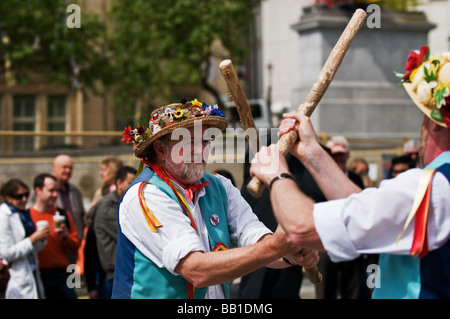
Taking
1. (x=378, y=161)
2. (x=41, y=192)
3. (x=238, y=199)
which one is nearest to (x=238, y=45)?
(x=378, y=161)

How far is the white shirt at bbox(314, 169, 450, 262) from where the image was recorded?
2703 millimetres

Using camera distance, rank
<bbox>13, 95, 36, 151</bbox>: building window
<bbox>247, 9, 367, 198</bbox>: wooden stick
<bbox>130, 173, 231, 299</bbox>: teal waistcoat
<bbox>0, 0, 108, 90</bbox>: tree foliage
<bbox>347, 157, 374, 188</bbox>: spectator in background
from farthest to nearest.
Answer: <bbox>13, 95, 36, 151</bbox>: building window < <bbox>0, 0, 108, 90</bbox>: tree foliage < <bbox>347, 157, 374, 188</bbox>: spectator in background < <bbox>130, 173, 231, 299</bbox>: teal waistcoat < <bbox>247, 9, 367, 198</bbox>: wooden stick

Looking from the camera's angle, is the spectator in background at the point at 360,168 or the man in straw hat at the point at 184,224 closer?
the man in straw hat at the point at 184,224

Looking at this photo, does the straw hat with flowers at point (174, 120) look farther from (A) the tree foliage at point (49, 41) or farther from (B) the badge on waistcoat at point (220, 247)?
(A) the tree foliage at point (49, 41)

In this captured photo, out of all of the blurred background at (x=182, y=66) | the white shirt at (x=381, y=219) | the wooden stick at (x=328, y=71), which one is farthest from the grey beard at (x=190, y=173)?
the blurred background at (x=182, y=66)

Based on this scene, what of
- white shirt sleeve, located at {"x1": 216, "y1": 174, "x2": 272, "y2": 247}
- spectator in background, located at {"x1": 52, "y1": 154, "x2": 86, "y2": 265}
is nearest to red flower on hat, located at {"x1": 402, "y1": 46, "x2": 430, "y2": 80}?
white shirt sleeve, located at {"x1": 216, "y1": 174, "x2": 272, "y2": 247}

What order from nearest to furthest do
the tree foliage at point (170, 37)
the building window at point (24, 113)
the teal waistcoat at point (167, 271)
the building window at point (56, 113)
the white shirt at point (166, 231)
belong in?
the white shirt at point (166, 231) < the teal waistcoat at point (167, 271) < the tree foliage at point (170, 37) < the building window at point (24, 113) < the building window at point (56, 113)

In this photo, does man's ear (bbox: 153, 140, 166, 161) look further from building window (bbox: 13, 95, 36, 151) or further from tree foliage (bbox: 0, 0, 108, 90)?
building window (bbox: 13, 95, 36, 151)

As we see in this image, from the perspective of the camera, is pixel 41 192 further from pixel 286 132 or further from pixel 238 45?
pixel 238 45

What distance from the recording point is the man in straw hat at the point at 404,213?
2.70 m

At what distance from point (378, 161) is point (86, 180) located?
14.9ft

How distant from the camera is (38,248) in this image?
22.5ft

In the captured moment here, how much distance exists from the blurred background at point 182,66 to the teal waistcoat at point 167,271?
644cm
